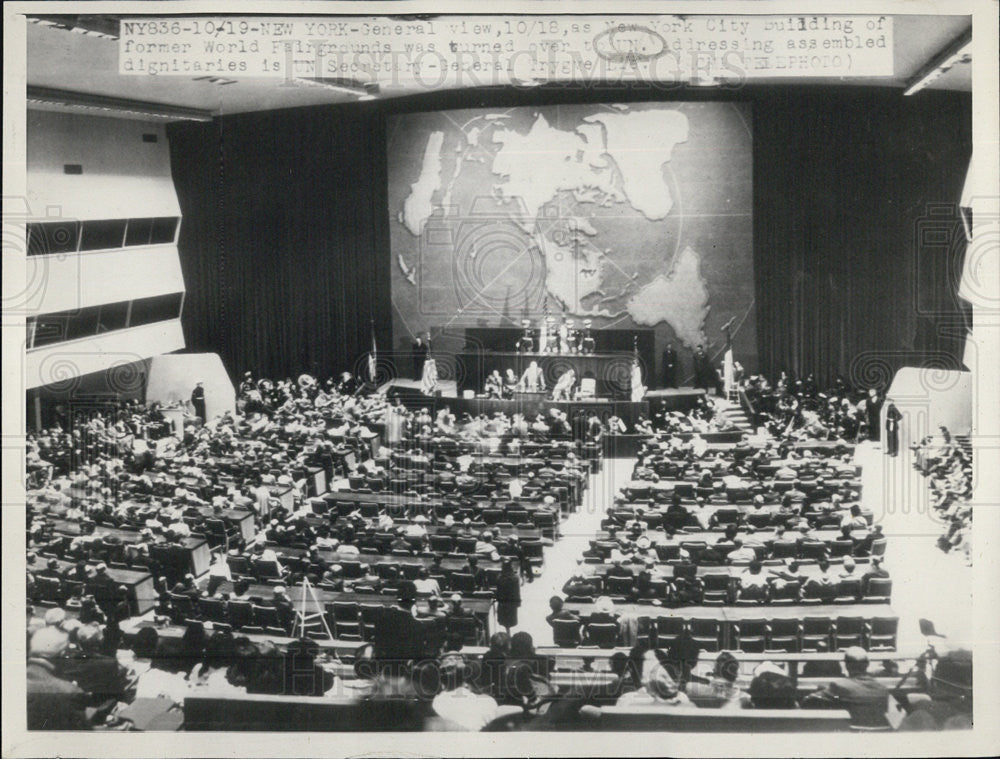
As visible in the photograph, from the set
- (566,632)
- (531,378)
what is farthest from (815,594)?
(531,378)

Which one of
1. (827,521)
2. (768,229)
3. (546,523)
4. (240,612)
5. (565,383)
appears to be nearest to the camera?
(240,612)

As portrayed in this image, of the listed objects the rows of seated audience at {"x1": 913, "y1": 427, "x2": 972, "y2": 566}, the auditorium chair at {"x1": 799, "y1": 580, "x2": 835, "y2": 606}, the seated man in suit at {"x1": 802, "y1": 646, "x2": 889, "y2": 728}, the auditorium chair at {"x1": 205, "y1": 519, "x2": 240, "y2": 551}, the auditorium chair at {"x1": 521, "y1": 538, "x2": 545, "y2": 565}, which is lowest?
the seated man in suit at {"x1": 802, "y1": 646, "x2": 889, "y2": 728}

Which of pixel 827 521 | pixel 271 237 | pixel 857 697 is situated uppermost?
pixel 271 237

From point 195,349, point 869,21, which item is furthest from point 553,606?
point 869,21

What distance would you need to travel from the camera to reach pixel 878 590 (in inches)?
361

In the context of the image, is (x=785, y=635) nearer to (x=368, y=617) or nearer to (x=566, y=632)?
(x=566, y=632)

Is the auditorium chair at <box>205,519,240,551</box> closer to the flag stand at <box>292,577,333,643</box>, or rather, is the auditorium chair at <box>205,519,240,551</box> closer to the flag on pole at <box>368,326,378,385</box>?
the flag stand at <box>292,577,333,643</box>

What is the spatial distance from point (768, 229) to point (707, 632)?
5665 millimetres

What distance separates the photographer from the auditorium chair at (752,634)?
353 inches

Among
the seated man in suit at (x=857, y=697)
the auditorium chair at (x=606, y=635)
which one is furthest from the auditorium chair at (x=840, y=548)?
the auditorium chair at (x=606, y=635)

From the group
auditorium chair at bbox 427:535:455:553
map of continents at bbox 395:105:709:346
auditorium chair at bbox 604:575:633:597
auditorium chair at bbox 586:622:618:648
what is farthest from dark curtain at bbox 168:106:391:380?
auditorium chair at bbox 586:622:618:648

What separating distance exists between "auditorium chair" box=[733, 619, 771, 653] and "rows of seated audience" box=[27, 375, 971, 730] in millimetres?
20

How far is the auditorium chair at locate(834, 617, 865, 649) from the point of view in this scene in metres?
8.93

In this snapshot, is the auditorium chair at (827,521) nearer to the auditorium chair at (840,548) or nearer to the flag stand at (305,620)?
the auditorium chair at (840,548)
